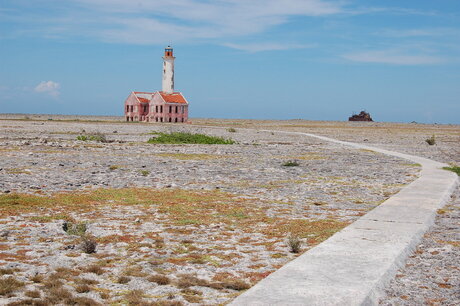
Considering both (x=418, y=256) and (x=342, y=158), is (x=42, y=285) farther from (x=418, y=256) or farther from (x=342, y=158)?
(x=342, y=158)

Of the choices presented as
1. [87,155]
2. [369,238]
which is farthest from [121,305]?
[87,155]

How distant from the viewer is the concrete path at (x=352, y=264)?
16.4ft

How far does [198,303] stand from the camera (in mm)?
5383

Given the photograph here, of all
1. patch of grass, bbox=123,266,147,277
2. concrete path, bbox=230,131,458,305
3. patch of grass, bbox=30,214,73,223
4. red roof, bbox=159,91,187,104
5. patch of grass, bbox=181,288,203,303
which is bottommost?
patch of grass, bbox=30,214,73,223

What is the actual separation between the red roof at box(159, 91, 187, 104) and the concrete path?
79034mm

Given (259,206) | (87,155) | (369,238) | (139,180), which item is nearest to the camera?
(369,238)

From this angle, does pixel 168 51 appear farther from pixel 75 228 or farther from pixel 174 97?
pixel 75 228

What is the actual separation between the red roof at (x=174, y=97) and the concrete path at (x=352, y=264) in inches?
3112

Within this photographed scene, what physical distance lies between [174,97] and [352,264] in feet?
278

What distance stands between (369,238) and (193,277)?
2.91 meters

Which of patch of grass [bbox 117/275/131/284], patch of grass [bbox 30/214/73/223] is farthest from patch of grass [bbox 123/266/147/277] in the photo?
patch of grass [bbox 30/214/73/223]

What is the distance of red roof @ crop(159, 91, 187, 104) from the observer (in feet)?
287

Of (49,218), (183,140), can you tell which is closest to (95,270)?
(49,218)

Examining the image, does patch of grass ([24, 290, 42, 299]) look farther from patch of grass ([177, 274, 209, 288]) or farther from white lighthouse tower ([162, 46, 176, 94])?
white lighthouse tower ([162, 46, 176, 94])
